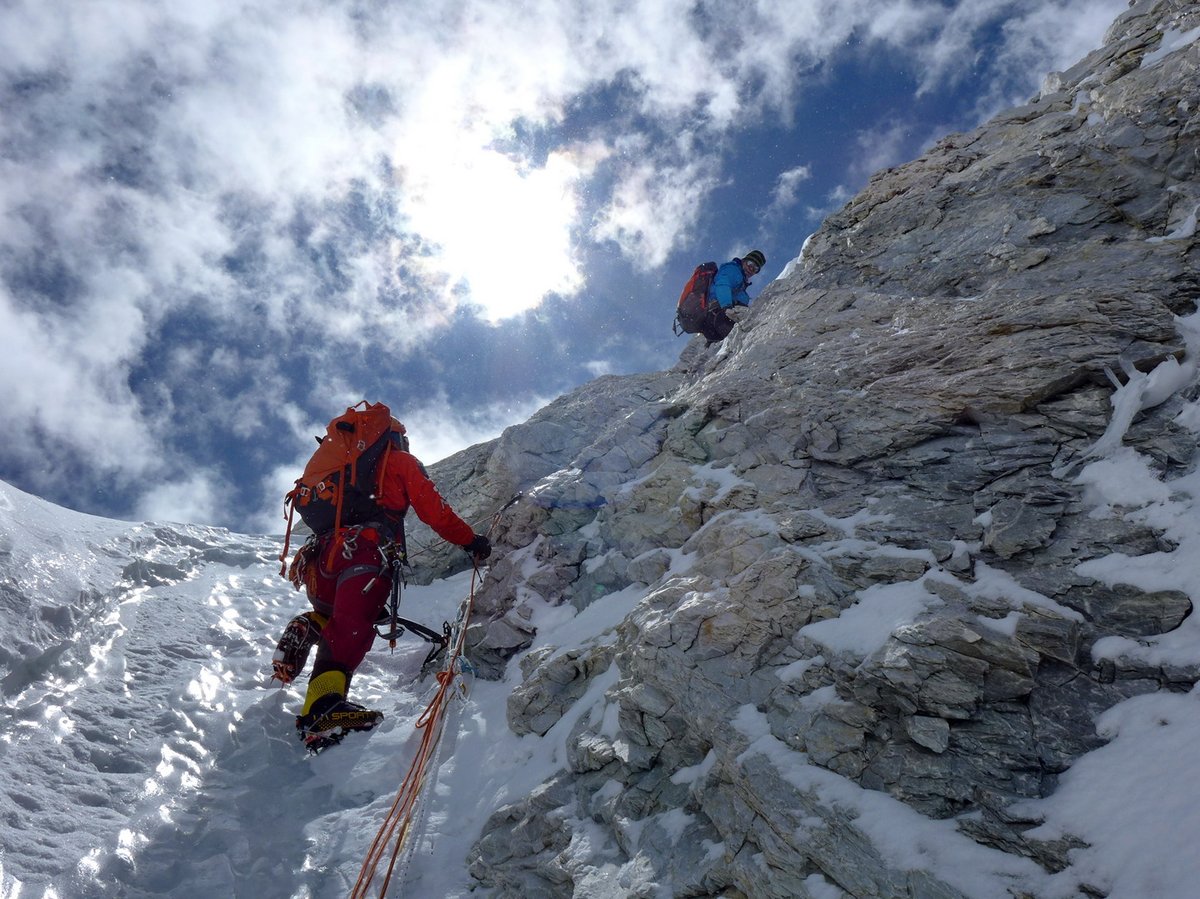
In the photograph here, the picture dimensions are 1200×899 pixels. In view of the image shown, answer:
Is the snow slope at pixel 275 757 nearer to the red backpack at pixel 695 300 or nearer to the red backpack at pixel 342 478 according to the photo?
the red backpack at pixel 342 478

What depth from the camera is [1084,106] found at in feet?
27.3

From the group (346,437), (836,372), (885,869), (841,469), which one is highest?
(346,437)

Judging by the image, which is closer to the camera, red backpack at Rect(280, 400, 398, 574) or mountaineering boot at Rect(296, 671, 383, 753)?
mountaineering boot at Rect(296, 671, 383, 753)

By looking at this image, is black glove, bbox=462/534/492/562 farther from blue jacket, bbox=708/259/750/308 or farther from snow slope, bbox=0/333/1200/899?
blue jacket, bbox=708/259/750/308

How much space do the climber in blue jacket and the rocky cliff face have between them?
3762mm

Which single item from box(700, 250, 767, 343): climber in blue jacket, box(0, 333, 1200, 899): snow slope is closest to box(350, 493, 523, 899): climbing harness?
box(0, 333, 1200, 899): snow slope

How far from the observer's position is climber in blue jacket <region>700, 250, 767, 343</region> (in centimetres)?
1334

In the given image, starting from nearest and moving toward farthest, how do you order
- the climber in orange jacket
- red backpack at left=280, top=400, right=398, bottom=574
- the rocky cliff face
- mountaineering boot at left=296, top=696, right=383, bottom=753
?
the rocky cliff face < mountaineering boot at left=296, top=696, right=383, bottom=753 < the climber in orange jacket < red backpack at left=280, top=400, right=398, bottom=574

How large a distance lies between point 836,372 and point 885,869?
17.2 feet

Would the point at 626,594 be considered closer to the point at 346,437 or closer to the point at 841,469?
the point at 841,469

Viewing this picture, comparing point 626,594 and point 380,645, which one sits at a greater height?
point 380,645

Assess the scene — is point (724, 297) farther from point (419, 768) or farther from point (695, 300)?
point (419, 768)

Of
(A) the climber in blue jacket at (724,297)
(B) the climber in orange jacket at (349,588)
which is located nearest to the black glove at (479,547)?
(B) the climber in orange jacket at (349,588)

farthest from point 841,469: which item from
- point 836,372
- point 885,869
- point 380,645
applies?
point 380,645
